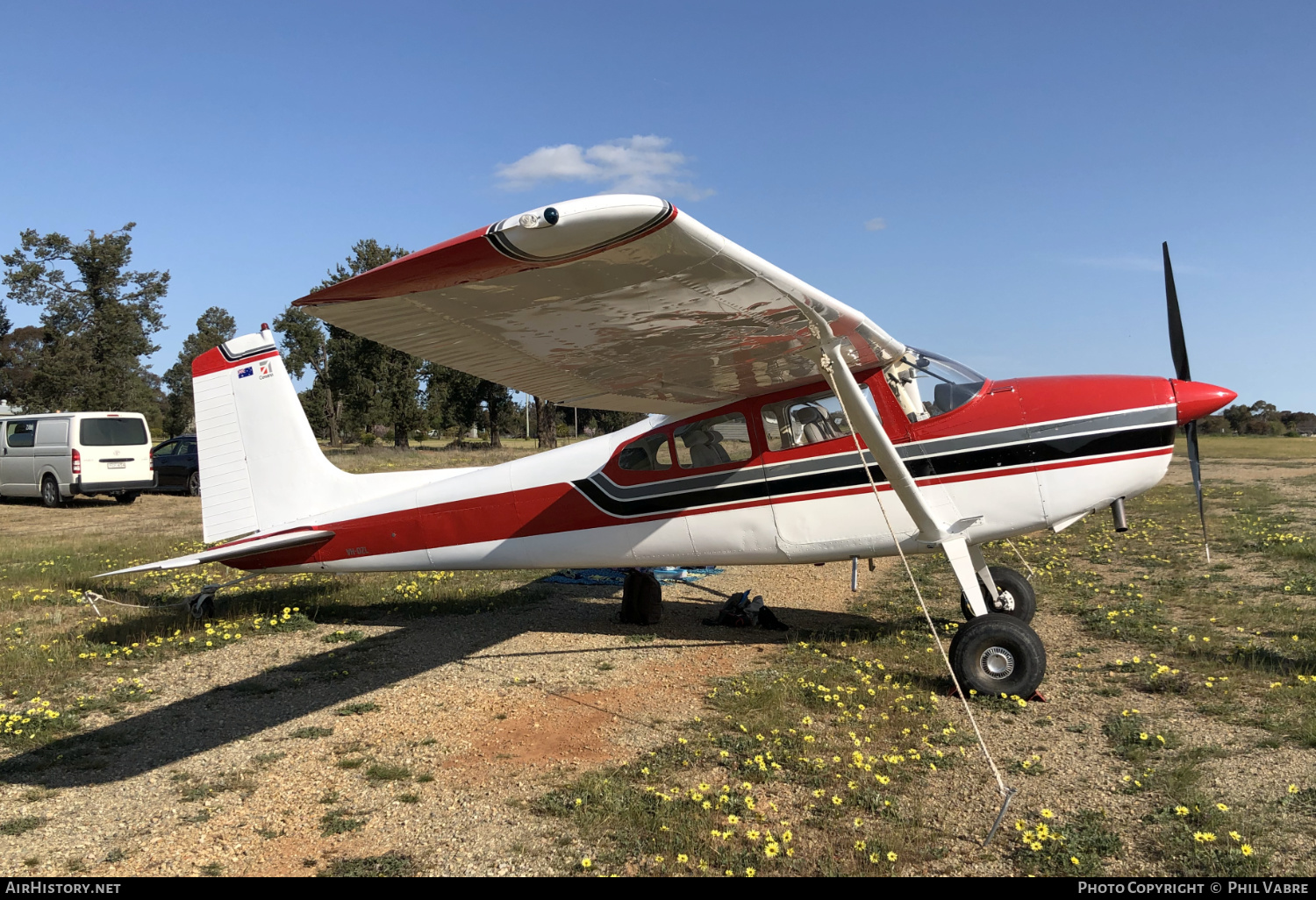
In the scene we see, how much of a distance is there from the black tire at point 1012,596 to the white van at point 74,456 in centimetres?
2182

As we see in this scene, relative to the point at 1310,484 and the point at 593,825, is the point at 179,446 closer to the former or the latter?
the point at 593,825

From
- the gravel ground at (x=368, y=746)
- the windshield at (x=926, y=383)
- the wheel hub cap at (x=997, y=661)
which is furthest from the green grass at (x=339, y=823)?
the windshield at (x=926, y=383)

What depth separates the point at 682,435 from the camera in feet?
24.1

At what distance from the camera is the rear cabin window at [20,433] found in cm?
2124

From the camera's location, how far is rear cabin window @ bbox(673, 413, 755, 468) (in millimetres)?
7125

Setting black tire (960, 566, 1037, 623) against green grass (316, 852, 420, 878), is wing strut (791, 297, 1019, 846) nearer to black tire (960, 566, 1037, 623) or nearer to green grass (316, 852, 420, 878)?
black tire (960, 566, 1037, 623)

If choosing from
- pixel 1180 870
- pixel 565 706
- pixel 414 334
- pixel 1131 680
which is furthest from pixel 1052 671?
pixel 414 334

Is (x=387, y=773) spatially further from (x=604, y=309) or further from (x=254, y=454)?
(x=254, y=454)

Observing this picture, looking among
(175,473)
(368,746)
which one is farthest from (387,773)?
(175,473)

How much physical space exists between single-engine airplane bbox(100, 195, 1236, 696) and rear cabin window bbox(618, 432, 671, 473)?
0.09ft

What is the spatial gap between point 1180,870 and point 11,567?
46.0ft

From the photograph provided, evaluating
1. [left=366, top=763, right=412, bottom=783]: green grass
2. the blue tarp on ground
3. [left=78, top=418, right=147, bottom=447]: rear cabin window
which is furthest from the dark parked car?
[left=366, top=763, right=412, bottom=783]: green grass

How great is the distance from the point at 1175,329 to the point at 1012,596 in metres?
2.77

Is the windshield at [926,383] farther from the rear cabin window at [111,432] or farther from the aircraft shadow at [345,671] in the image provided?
the rear cabin window at [111,432]
